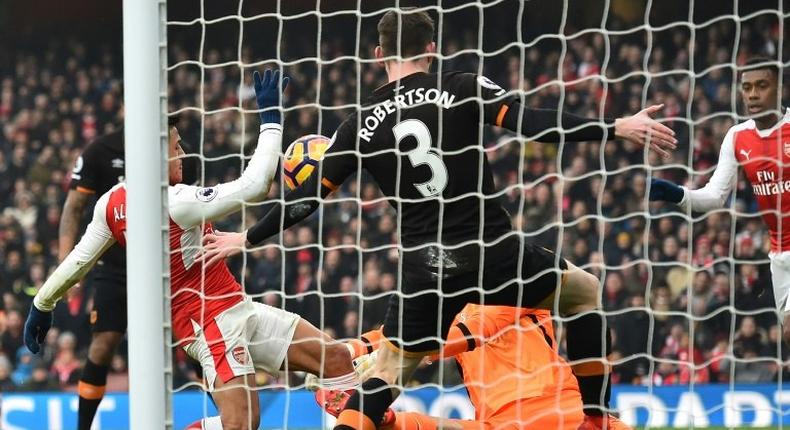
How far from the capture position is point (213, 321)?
5051 mm

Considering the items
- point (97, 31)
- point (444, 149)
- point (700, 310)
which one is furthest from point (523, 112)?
point (97, 31)

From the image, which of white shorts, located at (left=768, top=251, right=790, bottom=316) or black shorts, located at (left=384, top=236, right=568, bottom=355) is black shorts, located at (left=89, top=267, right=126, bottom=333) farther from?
white shorts, located at (left=768, top=251, right=790, bottom=316)

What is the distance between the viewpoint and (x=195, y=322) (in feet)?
16.5

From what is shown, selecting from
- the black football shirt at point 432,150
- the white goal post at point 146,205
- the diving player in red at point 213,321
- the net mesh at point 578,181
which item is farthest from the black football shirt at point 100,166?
the white goal post at point 146,205

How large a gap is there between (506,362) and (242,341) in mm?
1113

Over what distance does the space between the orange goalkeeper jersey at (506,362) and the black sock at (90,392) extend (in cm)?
220

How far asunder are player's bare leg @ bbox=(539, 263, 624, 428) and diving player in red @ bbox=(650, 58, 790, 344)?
29.6 inches

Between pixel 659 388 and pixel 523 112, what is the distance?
5044mm

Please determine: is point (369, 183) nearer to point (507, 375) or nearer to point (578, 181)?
point (578, 181)

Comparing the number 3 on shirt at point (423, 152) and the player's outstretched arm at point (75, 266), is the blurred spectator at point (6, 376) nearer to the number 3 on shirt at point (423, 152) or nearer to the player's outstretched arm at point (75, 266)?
the player's outstretched arm at point (75, 266)

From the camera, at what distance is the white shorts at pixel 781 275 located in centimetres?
563

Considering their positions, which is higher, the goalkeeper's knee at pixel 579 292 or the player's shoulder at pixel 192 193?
the player's shoulder at pixel 192 193

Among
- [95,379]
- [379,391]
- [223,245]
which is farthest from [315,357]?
[95,379]

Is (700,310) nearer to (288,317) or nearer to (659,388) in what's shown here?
(659,388)
